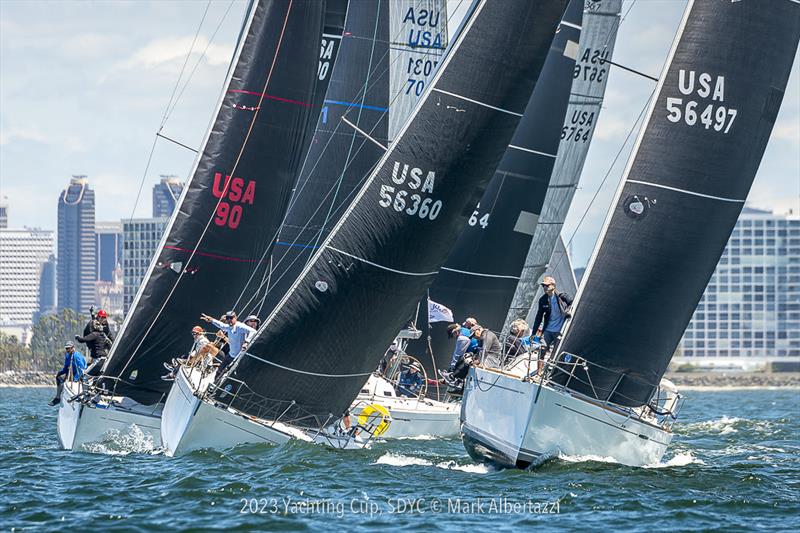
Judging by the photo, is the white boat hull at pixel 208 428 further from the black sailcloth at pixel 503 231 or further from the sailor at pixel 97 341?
the black sailcloth at pixel 503 231

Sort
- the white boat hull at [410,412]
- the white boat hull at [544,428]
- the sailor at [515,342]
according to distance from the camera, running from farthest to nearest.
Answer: the white boat hull at [410,412] < the sailor at [515,342] < the white boat hull at [544,428]

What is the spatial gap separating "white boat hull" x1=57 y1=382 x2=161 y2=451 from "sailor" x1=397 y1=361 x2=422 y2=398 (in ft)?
20.2

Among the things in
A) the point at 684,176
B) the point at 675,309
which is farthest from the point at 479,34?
the point at 675,309

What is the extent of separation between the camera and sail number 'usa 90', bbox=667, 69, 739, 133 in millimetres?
15977

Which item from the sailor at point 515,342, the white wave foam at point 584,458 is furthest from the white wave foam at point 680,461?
the sailor at point 515,342

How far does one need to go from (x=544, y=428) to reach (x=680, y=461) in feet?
12.4

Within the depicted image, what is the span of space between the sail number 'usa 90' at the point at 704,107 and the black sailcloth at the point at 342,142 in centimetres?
811

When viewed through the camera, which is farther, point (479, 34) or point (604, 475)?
point (479, 34)

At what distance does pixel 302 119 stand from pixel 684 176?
23.3ft

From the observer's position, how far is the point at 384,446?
19.5 metres

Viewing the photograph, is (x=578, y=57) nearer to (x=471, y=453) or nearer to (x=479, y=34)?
(x=479, y=34)

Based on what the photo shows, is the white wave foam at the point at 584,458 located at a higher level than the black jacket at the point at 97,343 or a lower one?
lower

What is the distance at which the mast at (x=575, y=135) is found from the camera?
26078 mm

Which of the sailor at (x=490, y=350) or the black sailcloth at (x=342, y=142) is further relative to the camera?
the black sailcloth at (x=342, y=142)
